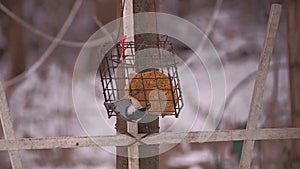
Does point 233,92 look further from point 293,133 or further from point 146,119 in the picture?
point 146,119

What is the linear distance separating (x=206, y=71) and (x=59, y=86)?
0.72 m

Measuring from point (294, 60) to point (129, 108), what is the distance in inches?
42.8

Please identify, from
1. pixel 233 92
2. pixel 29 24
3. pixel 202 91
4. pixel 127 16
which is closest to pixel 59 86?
pixel 29 24

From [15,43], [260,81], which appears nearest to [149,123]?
[260,81]

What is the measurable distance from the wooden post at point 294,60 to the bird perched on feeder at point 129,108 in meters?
0.99

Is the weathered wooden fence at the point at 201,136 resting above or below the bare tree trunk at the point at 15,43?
below

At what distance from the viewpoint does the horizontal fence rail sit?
2289mm

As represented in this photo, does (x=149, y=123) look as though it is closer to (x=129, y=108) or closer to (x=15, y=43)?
(x=129, y=108)

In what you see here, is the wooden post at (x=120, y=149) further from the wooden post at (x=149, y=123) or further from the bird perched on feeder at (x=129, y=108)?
the bird perched on feeder at (x=129, y=108)

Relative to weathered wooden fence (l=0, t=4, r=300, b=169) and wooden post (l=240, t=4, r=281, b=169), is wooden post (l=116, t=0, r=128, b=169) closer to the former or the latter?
weathered wooden fence (l=0, t=4, r=300, b=169)

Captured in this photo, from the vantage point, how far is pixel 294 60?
2641 millimetres

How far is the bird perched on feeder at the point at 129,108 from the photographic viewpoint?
1.95 meters

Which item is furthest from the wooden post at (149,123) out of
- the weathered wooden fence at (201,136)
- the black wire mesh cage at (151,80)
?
the black wire mesh cage at (151,80)

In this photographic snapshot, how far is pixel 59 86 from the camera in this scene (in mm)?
2500
